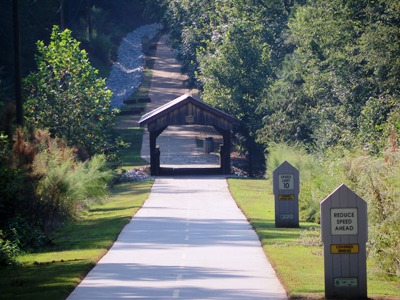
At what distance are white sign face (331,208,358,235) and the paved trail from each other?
1556 millimetres

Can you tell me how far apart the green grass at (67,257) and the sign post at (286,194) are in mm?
4828

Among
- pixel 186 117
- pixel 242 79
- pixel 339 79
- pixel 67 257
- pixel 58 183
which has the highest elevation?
pixel 242 79

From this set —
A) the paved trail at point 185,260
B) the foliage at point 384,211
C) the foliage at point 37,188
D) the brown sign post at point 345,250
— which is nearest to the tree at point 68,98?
the paved trail at point 185,260

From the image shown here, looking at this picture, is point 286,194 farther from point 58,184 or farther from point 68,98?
point 68,98

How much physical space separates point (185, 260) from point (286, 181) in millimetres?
8122

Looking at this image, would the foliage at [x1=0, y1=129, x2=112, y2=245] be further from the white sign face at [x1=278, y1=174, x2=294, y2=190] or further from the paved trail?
the white sign face at [x1=278, y1=174, x2=294, y2=190]

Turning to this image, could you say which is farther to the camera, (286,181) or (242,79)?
(242,79)

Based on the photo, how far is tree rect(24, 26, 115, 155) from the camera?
46469 mm

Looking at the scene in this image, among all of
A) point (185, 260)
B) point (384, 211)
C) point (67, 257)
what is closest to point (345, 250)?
point (384, 211)

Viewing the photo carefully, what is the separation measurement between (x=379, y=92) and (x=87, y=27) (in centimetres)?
5893

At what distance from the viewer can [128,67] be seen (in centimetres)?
10656

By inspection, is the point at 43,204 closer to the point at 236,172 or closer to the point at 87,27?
the point at 236,172

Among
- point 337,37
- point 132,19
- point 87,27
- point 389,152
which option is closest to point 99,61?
point 87,27

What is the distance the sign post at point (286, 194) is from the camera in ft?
97.3
